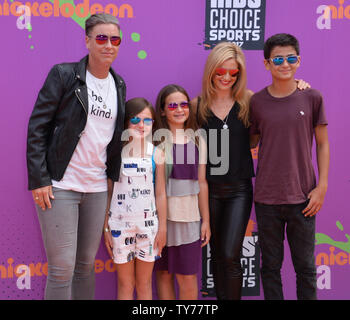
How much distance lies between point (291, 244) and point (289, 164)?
0.53 m

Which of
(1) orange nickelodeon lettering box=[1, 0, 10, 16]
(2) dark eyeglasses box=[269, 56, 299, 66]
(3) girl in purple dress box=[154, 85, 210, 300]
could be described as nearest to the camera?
(2) dark eyeglasses box=[269, 56, 299, 66]

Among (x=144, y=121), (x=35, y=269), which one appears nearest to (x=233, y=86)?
(x=144, y=121)

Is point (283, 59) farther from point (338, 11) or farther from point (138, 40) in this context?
point (138, 40)

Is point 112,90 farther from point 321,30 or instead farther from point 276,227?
point 321,30

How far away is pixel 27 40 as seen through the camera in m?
2.67

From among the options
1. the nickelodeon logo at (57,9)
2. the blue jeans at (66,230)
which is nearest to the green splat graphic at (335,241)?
the blue jeans at (66,230)

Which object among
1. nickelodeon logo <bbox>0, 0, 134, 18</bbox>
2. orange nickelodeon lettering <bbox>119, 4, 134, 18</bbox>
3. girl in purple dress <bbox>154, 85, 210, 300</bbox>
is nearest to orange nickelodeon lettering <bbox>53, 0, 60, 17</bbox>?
nickelodeon logo <bbox>0, 0, 134, 18</bbox>

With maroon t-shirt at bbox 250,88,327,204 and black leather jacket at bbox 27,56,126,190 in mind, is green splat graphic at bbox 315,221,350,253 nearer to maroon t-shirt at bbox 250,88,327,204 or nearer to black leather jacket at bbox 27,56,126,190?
maroon t-shirt at bbox 250,88,327,204

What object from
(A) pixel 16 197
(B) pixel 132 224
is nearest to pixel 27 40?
(A) pixel 16 197

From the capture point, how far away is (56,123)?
2.17 meters

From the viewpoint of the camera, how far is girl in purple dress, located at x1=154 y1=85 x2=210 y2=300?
2441 mm

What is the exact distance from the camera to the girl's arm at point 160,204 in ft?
7.89

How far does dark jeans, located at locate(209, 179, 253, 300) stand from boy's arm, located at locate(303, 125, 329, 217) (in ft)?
1.28

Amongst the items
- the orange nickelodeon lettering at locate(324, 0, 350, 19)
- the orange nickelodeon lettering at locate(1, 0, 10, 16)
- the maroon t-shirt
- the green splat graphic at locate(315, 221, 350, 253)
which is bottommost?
the green splat graphic at locate(315, 221, 350, 253)
